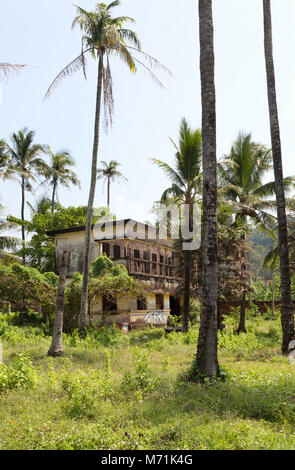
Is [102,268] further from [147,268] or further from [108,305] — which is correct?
[147,268]

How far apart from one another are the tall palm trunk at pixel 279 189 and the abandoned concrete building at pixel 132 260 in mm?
9508

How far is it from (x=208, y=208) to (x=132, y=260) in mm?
13626

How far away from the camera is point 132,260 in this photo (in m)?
21.9

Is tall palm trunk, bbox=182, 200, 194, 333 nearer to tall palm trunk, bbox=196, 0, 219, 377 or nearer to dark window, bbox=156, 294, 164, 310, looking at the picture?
dark window, bbox=156, 294, 164, 310

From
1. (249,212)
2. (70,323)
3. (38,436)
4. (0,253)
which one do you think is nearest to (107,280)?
(70,323)

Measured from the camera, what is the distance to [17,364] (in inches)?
318

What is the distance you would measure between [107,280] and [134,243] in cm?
453

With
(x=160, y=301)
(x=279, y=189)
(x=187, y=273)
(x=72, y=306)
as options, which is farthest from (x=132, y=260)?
(x=279, y=189)

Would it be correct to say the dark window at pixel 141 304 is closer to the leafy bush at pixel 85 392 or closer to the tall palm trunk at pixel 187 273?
the tall palm trunk at pixel 187 273

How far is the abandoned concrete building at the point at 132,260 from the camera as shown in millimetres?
21656

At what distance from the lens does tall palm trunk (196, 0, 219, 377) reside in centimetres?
821

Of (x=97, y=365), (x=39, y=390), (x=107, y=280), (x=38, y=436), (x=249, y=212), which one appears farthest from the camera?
(x=249, y=212)

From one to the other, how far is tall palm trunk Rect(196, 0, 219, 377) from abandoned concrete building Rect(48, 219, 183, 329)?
12.5 meters
